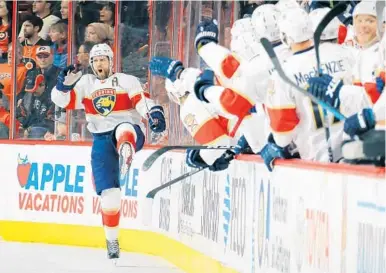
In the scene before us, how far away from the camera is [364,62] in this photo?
513 centimetres

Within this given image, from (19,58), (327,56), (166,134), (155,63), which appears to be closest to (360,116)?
(327,56)

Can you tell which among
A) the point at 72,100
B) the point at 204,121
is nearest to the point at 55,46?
the point at 72,100

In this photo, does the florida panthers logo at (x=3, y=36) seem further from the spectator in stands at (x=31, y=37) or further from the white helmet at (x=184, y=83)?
the white helmet at (x=184, y=83)

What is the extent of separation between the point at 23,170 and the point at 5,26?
194 cm

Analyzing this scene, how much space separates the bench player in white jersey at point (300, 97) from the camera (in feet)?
16.0

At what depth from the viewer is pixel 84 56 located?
10312 millimetres

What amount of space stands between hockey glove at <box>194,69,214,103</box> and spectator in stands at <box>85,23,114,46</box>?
4.42 meters

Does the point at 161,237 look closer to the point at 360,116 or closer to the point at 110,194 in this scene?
the point at 110,194

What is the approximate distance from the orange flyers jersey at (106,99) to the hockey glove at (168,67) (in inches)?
61.7

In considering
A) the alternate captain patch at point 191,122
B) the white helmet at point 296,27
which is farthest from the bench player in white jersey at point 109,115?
the white helmet at point 296,27

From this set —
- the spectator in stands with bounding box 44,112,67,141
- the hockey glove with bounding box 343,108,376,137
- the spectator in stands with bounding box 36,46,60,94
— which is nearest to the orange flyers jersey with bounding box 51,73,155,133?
the spectator in stands with bounding box 44,112,67,141

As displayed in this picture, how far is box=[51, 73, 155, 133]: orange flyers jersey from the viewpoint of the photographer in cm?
816

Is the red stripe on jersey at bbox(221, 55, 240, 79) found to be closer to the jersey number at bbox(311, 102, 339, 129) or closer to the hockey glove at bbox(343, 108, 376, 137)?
the jersey number at bbox(311, 102, 339, 129)

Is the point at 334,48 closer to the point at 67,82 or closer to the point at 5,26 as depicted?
the point at 67,82
